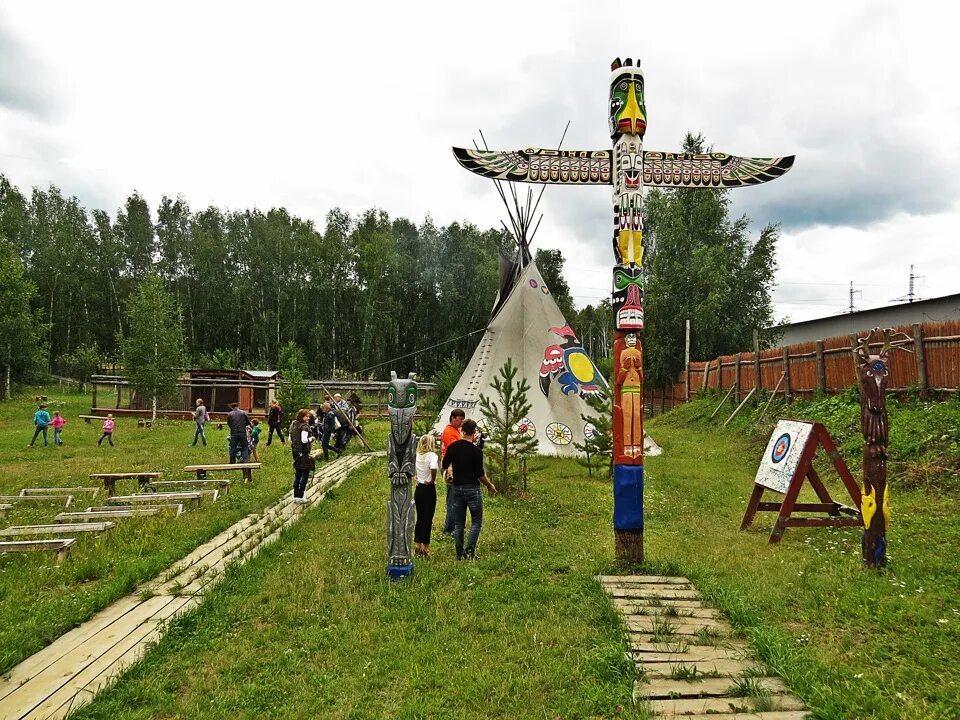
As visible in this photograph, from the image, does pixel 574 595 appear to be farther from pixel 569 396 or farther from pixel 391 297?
pixel 391 297

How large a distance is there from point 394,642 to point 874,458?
5031mm

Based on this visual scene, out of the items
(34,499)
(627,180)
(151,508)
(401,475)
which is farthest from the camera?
(34,499)

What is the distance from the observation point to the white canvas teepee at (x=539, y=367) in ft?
47.4

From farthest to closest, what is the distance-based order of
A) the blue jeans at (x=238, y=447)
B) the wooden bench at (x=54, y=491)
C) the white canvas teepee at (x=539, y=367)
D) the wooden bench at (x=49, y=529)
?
the white canvas teepee at (x=539, y=367), the blue jeans at (x=238, y=447), the wooden bench at (x=54, y=491), the wooden bench at (x=49, y=529)

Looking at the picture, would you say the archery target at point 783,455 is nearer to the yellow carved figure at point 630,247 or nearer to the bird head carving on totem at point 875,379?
the bird head carving on totem at point 875,379

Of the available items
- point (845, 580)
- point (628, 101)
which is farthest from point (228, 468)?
point (845, 580)

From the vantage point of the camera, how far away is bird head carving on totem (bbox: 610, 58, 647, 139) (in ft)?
21.8

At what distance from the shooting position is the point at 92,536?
7.54m

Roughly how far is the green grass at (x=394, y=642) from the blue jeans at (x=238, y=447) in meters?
7.02

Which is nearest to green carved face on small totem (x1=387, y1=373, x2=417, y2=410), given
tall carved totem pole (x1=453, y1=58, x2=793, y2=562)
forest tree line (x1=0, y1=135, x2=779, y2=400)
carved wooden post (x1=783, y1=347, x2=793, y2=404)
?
tall carved totem pole (x1=453, y1=58, x2=793, y2=562)

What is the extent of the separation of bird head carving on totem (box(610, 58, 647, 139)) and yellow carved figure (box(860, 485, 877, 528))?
4523mm

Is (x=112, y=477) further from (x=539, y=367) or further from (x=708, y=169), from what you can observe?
(x=708, y=169)

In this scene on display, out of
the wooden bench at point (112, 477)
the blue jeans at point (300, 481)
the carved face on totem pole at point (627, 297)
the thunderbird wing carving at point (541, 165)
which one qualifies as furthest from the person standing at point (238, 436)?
the carved face on totem pole at point (627, 297)

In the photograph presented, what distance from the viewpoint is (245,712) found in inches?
140
